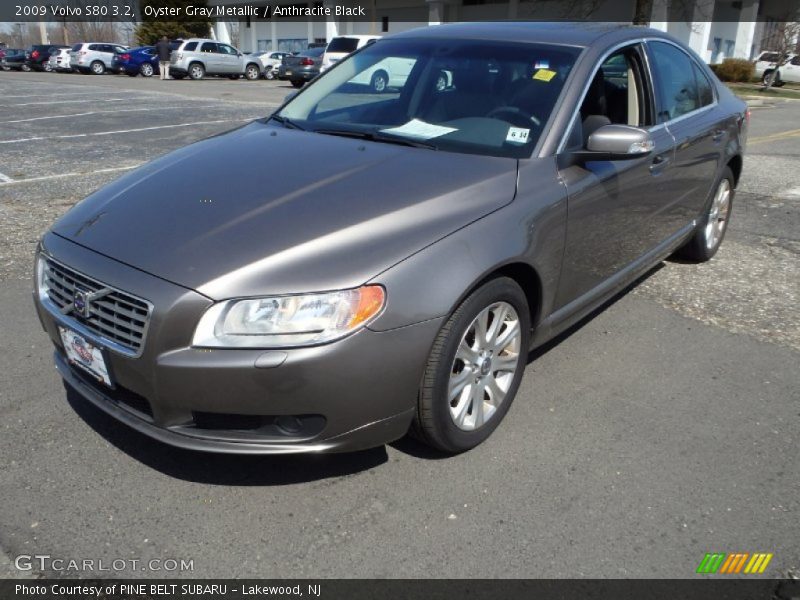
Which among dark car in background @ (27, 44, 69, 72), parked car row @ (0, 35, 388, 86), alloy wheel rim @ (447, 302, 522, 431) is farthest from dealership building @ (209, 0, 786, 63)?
alloy wheel rim @ (447, 302, 522, 431)

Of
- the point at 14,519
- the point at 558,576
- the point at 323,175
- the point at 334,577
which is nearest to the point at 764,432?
the point at 558,576

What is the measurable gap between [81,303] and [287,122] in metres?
1.73

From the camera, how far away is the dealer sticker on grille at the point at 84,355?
2.56 meters

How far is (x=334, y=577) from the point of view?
2.33m

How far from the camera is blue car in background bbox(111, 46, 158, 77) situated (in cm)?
3145

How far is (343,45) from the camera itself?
23.6m

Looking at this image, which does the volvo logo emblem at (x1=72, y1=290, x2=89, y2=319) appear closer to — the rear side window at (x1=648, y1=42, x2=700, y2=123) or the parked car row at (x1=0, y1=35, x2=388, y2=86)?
the rear side window at (x1=648, y1=42, x2=700, y2=123)

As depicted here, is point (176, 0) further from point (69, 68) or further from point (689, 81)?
point (689, 81)

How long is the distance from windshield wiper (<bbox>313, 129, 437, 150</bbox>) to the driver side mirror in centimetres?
71

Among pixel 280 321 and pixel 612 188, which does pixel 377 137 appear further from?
pixel 280 321

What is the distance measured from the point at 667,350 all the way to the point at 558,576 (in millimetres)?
2094

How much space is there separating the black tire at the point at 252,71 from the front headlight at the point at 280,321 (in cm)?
3157
